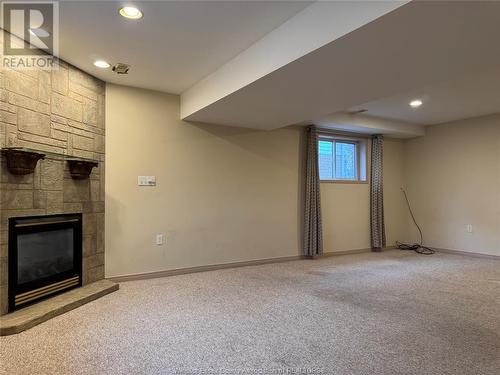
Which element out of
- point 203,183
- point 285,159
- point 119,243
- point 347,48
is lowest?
point 119,243

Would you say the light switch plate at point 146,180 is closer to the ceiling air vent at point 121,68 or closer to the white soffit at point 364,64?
the white soffit at point 364,64

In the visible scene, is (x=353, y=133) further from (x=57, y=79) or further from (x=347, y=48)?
(x=57, y=79)

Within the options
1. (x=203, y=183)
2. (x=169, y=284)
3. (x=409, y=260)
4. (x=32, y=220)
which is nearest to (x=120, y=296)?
(x=169, y=284)

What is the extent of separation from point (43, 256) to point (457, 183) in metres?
6.56

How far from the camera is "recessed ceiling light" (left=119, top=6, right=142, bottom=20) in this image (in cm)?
230

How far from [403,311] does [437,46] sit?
7.44ft

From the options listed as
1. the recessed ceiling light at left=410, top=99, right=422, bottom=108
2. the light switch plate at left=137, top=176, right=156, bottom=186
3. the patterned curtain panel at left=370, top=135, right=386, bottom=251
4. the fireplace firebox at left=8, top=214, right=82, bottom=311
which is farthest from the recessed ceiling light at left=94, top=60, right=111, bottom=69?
the patterned curtain panel at left=370, top=135, right=386, bottom=251

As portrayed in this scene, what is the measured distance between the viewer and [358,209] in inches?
239

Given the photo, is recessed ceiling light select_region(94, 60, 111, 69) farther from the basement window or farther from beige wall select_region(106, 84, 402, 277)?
the basement window

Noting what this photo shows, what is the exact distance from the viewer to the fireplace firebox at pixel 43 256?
2.75m

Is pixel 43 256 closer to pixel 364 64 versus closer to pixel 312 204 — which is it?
pixel 364 64

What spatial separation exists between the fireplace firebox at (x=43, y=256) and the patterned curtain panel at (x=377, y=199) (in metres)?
5.04

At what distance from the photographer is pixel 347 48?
7.20ft

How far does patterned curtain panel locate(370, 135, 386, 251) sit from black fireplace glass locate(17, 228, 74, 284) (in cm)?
512
